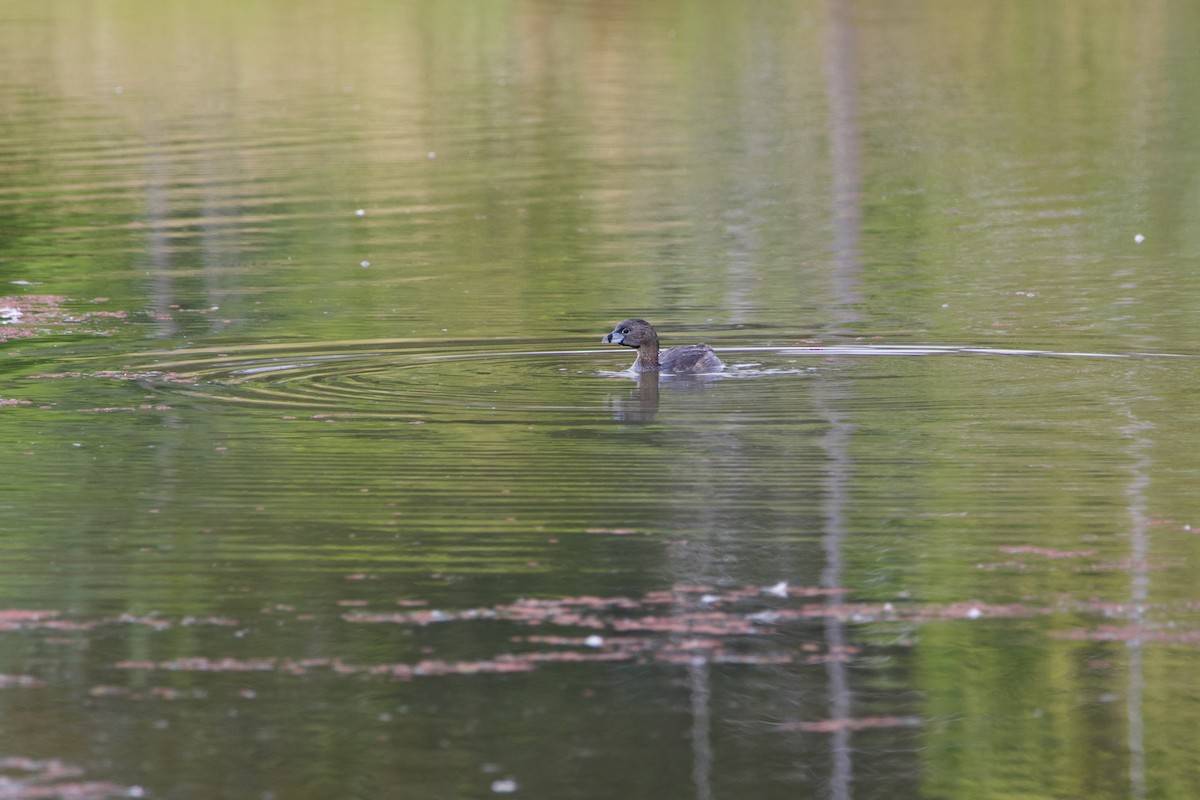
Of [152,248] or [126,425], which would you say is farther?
[152,248]

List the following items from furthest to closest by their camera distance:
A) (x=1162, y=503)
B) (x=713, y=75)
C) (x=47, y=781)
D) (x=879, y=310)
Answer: (x=713, y=75), (x=879, y=310), (x=1162, y=503), (x=47, y=781)

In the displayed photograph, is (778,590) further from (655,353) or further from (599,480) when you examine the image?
(655,353)

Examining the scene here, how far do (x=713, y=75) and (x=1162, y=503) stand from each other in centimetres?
3408

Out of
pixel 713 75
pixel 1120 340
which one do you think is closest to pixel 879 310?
pixel 1120 340

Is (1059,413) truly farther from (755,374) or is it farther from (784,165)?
(784,165)

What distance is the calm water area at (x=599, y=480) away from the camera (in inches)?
298

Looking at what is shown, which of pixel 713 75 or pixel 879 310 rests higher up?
pixel 713 75

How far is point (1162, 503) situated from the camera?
1058 cm

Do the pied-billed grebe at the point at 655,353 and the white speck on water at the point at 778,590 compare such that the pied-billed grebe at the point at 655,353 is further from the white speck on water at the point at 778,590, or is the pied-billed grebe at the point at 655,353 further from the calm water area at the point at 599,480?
the white speck on water at the point at 778,590

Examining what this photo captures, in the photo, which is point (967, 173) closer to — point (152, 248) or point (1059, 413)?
point (152, 248)

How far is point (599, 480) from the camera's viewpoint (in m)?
11.3

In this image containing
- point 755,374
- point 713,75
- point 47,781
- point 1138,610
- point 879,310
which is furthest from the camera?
point 713,75

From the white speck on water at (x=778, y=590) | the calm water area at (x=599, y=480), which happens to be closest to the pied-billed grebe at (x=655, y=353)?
the calm water area at (x=599, y=480)

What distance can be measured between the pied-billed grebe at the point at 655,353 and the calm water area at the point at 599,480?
181 millimetres
